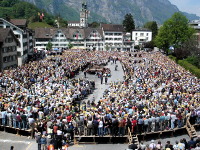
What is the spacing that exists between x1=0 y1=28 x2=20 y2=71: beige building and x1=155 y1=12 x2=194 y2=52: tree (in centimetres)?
4275

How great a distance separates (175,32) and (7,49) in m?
47.6

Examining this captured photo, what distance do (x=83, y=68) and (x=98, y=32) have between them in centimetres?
5675

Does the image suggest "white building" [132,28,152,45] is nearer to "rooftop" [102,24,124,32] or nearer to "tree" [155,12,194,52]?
"rooftop" [102,24,124,32]

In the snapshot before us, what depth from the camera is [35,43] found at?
94938mm

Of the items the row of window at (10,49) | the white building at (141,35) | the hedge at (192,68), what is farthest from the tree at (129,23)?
the row of window at (10,49)

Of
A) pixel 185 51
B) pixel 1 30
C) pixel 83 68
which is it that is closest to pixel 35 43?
pixel 1 30

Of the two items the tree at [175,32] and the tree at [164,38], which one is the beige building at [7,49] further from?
the tree at [175,32]

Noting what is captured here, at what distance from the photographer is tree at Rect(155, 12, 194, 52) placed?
6994 centimetres

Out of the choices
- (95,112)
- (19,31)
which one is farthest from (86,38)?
(95,112)

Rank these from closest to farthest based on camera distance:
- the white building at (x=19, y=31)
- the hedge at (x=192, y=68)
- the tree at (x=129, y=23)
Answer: the hedge at (x=192, y=68), the white building at (x=19, y=31), the tree at (x=129, y=23)

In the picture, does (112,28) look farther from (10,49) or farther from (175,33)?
(10,49)

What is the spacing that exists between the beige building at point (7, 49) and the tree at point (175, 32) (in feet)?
140

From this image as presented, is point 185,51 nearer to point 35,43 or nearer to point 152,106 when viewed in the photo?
point 152,106

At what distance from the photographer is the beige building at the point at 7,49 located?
1859 inches
